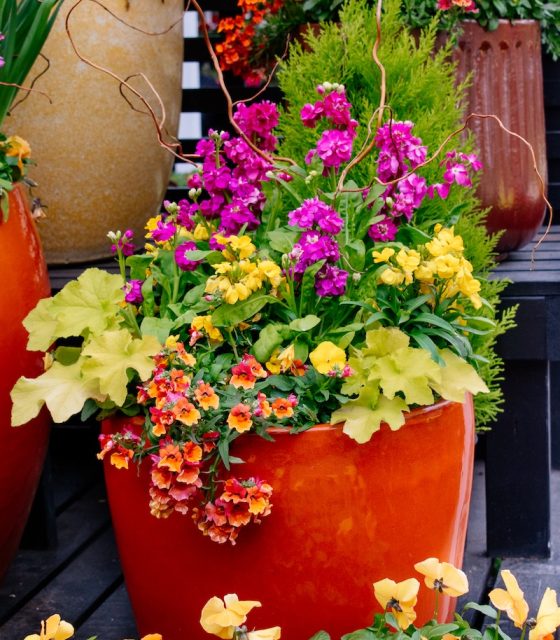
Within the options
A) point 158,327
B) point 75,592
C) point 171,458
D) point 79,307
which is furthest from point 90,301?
point 75,592

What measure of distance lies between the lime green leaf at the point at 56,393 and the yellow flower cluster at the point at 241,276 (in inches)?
9.2

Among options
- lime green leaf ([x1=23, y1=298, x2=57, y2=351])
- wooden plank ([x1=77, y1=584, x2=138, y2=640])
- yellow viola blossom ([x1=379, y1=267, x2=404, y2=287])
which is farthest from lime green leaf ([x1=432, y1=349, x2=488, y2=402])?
wooden plank ([x1=77, y1=584, x2=138, y2=640])

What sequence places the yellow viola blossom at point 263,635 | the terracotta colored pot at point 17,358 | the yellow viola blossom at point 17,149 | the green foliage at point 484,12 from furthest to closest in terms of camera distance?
the green foliage at point 484,12
the yellow viola blossom at point 17,149
the terracotta colored pot at point 17,358
the yellow viola blossom at point 263,635

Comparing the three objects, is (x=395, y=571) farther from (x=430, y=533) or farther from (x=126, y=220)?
(x=126, y=220)

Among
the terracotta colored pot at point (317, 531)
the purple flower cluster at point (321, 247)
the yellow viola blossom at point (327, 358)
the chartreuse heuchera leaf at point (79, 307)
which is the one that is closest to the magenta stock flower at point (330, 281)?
the purple flower cluster at point (321, 247)

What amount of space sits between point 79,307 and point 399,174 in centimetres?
56

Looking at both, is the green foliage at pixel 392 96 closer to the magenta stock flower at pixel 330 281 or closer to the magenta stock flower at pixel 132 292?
the magenta stock flower at pixel 330 281

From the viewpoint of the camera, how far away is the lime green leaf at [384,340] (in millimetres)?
1542

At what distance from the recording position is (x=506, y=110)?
2.34 m

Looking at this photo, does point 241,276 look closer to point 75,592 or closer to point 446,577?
point 446,577

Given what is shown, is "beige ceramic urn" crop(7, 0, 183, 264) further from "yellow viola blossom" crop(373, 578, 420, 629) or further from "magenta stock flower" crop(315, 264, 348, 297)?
"yellow viola blossom" crop(373, 578, 420, 629)

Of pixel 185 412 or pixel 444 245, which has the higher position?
pixel 444 245

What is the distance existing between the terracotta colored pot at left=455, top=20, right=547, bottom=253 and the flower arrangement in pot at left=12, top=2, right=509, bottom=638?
0.61 meters

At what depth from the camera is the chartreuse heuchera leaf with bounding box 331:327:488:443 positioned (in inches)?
58.5
